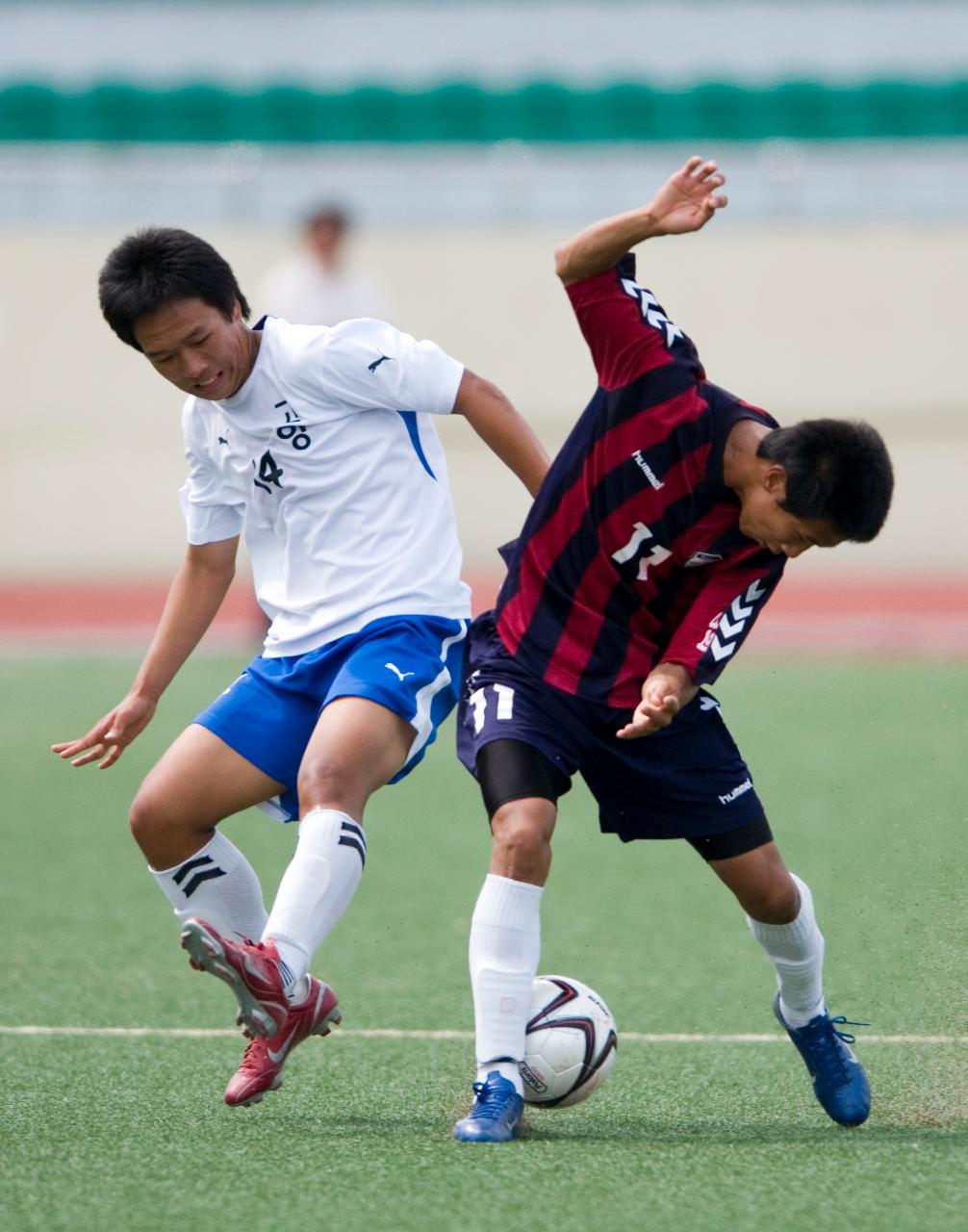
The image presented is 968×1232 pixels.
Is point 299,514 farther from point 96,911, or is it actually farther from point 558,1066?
point 96,911

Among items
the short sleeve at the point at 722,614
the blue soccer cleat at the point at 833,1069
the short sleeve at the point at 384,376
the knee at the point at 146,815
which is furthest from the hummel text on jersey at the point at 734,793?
the knee at the point at 146,815

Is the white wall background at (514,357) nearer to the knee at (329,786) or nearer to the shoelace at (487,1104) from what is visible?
the knee at (329,786)

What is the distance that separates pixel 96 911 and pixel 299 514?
7.28 feet

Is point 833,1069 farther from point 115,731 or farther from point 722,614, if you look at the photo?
point 115,731

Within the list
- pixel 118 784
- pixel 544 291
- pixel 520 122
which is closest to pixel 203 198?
pixel 544 291

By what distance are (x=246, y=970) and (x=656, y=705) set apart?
2.81 feet

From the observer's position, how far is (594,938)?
5113mm

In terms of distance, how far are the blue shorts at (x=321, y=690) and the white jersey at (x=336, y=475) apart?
0.05m

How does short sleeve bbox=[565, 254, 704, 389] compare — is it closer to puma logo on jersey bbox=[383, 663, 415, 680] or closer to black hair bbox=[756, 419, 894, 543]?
black hair bbox=[756, 419, 894, 543]

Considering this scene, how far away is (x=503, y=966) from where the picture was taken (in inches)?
130

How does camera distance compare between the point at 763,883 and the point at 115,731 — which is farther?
the point at 115,731

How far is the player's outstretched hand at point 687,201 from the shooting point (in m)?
3.20

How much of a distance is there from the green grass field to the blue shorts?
711 mm

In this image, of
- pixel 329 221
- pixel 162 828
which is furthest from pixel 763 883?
pixel 329 221
